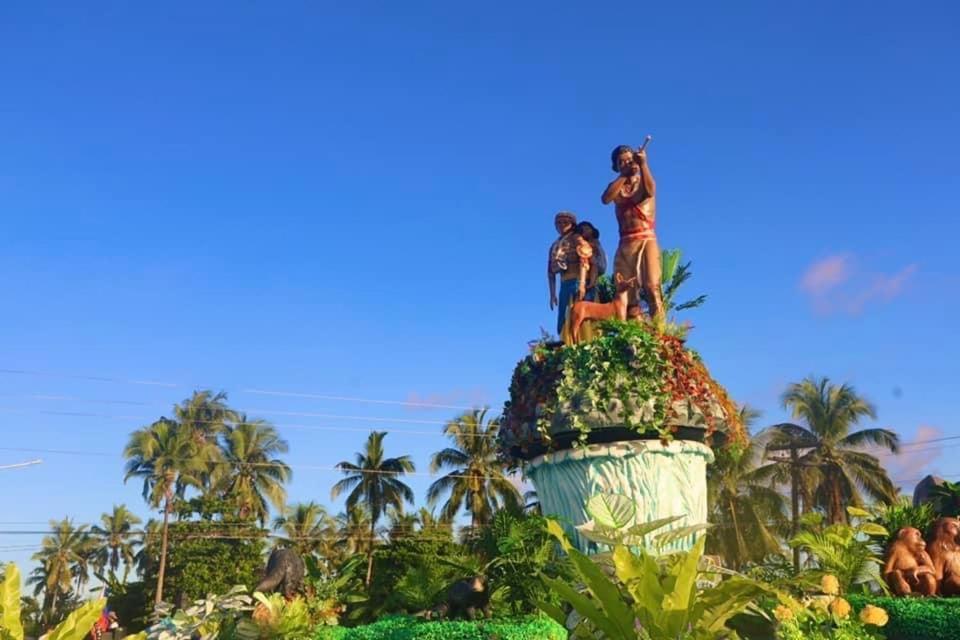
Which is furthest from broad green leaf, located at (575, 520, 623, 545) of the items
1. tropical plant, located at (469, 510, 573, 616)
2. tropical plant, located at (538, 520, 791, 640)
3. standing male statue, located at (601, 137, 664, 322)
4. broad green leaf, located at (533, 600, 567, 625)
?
standing male statue, located at (601, 137, 664, 322)

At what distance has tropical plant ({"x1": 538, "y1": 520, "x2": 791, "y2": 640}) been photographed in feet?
16.5

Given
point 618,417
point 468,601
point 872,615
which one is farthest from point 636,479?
point 872,615

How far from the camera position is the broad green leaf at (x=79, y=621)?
14.3 feet

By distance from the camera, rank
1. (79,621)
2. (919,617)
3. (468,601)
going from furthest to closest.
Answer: (468,601), (919,617), (79,621)

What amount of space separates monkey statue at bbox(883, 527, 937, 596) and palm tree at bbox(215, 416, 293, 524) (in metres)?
34.2

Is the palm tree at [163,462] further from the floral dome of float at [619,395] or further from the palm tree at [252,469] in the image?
the floral dome of float at [619,395]

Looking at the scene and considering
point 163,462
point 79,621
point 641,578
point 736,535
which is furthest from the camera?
point 163,462

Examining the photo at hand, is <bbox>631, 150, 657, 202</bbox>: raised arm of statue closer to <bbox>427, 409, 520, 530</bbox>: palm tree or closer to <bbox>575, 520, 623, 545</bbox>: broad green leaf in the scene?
<bbox>575, 520, 623, 545</bbox>: broad green leaf

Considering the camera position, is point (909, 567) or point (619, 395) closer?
point (909, 567)

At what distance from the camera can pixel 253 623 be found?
26.9ft

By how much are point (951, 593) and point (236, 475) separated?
35458mm

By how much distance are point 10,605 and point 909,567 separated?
6.97 meters

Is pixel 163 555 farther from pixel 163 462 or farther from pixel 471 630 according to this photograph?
pixel 471 630

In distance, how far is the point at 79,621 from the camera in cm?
439
